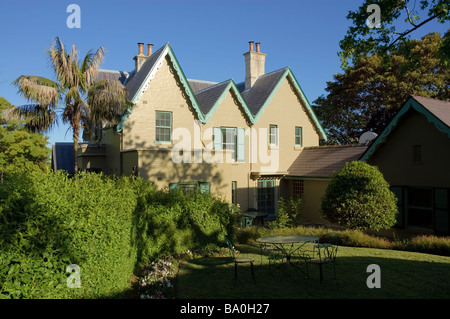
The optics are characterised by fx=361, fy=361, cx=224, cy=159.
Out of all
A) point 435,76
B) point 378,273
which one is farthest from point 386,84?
point 378,273

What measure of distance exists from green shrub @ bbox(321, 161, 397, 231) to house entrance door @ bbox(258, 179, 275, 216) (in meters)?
8.87

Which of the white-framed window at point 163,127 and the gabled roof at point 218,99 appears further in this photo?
the gabled roof at point 218,99

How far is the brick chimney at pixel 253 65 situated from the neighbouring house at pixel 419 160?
12.7m

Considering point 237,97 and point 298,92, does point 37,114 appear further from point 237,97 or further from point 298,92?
point 298,92

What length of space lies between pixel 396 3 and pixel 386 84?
71.1 ft

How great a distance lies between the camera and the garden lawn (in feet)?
28.9

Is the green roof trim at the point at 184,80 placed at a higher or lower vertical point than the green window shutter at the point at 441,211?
higher

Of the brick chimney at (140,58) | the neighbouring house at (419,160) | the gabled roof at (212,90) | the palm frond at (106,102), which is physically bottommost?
the neighbouring house at (419,160)

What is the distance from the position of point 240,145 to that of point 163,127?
5451 millimetres

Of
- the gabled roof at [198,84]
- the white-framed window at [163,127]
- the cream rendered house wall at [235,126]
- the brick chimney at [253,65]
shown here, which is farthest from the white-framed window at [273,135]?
the gabled roof at [198,84]

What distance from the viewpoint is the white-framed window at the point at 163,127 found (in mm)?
21172

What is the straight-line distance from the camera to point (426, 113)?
605 inches

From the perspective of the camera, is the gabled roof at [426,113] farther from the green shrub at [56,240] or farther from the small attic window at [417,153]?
the green shrub at [56,240]

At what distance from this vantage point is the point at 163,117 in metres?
21.4
